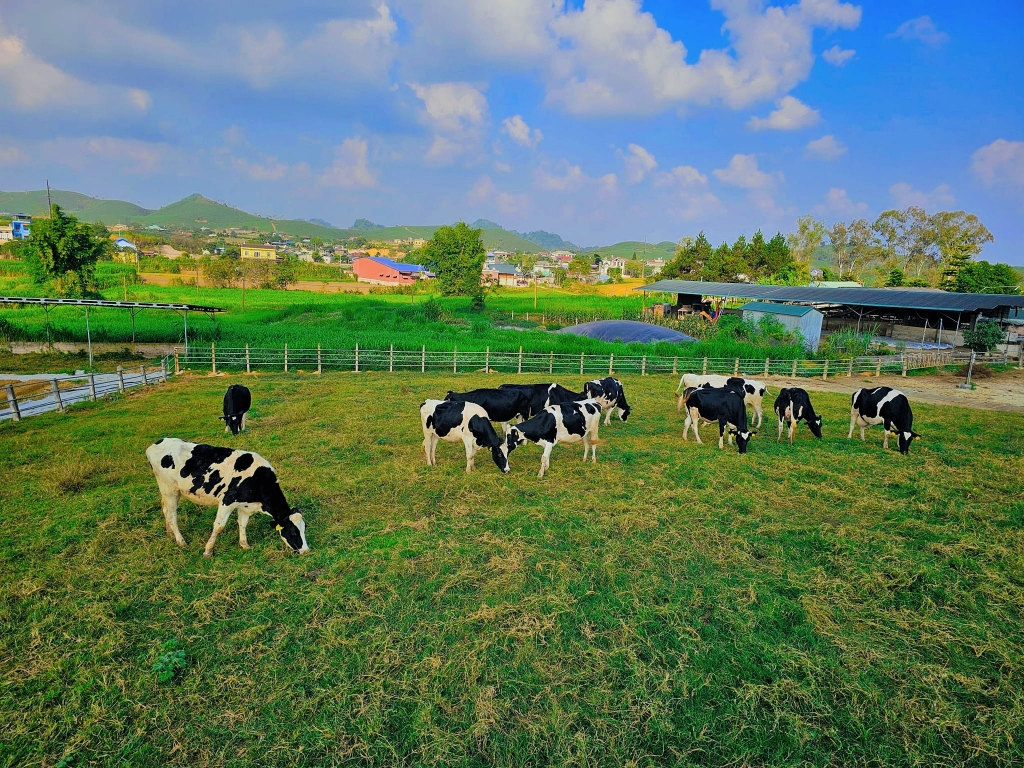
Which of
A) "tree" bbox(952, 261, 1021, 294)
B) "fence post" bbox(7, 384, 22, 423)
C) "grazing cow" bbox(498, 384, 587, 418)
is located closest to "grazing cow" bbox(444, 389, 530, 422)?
"grazing cow" bbox(498, 384, 587, 418)

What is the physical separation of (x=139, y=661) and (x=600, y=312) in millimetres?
42492

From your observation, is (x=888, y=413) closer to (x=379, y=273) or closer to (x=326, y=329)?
(x=326, y=329)

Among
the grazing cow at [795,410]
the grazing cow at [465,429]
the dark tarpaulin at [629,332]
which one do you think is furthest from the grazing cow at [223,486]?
the dark tarpaulin at [629,332]

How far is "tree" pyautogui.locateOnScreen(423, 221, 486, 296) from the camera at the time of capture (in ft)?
151

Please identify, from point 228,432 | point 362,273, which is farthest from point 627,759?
point 362,273

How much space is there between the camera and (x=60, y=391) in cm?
1386

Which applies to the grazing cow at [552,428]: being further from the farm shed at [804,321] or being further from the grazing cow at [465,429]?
the farm shed at [804,321]

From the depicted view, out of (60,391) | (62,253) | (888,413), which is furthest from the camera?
(62,253)

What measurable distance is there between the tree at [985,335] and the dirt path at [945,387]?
8.23 feet

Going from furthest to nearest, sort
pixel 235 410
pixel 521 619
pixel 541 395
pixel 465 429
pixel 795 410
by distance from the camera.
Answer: pixel 795 410, pixel 541 395, pixel 235 410, pixel 465 429, pixel 521 619

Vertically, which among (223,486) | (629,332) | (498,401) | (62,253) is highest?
(62,253)

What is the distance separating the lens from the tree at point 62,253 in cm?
2683

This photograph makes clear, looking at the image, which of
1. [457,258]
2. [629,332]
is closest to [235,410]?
[629,332]

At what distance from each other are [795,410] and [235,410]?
39.2 ft
